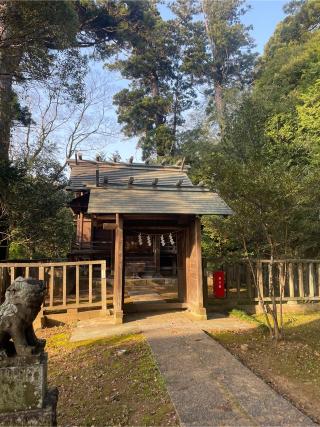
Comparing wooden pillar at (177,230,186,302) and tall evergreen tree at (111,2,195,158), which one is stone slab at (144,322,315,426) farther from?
tall evergreen tree at (111,2,195,158)

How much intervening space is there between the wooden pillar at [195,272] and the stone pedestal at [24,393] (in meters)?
5.59

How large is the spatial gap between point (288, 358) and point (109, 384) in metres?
2.93

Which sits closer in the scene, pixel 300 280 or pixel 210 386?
pixel 210 386

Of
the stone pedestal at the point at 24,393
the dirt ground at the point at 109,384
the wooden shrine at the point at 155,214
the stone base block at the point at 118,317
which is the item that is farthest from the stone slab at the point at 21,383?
the stone base block at the point at 118,317

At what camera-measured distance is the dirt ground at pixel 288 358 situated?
4.08 metres

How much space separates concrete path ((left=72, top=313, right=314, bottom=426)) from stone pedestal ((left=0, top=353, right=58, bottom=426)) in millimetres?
1348

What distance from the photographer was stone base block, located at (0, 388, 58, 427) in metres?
2.73

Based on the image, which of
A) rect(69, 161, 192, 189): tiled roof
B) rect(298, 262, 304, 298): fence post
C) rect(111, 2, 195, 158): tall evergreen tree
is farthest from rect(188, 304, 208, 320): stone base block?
rect(111, 2, 195, 158): tall evergreen tree

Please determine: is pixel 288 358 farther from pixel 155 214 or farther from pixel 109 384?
pixel 155 214

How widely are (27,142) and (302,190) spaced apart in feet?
48.0

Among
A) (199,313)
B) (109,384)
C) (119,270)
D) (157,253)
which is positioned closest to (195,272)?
(199,313)

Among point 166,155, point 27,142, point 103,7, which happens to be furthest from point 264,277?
point 103,7

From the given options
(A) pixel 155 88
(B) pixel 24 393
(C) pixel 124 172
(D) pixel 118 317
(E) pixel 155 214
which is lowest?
(D) pixel 118 317

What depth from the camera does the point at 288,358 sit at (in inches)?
213
